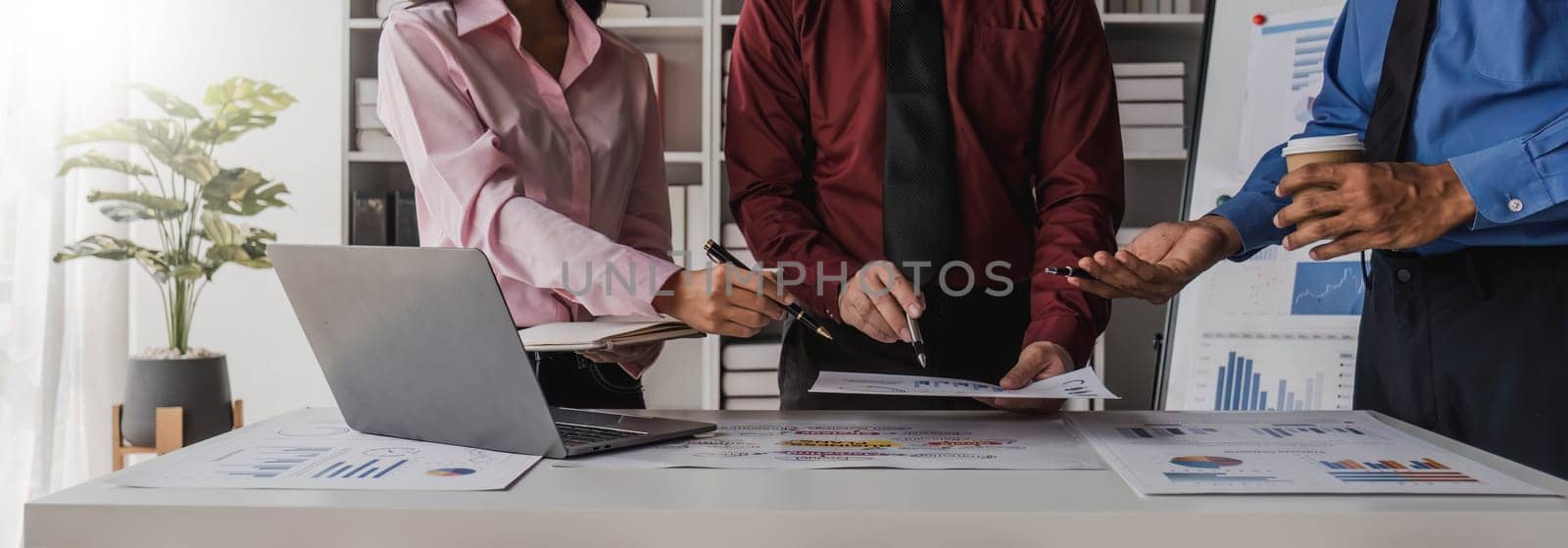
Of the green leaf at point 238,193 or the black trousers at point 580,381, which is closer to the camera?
the black trousers at point 580,381

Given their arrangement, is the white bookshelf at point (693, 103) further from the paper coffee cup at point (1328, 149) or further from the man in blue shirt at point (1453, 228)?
the paper coffee cup at point (1328, 149)

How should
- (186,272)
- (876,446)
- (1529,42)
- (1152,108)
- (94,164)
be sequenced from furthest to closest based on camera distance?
(1152,108), (186,272), (94,164), (1529,42), (876,446)

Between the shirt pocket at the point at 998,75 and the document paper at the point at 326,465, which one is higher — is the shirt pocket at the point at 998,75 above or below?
above

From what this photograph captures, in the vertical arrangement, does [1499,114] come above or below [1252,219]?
above

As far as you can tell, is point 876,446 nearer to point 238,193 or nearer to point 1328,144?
point 1328,144

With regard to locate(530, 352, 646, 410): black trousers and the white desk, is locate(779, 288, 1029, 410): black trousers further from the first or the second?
the white desk

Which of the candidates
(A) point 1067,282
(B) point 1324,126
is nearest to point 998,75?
(A) point 1067,282

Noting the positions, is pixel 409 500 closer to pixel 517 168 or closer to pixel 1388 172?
pixel 517 168

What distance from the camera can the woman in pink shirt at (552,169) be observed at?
116cm

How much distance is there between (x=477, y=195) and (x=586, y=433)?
1.30 feet

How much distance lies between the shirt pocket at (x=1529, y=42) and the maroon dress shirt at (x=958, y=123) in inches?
20.6

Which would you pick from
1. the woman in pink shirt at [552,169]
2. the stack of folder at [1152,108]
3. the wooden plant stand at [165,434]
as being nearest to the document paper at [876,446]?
the woman in pink shirt at [552,169]

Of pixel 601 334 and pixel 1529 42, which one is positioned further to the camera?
pixel 1529 42

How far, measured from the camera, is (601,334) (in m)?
0.95
